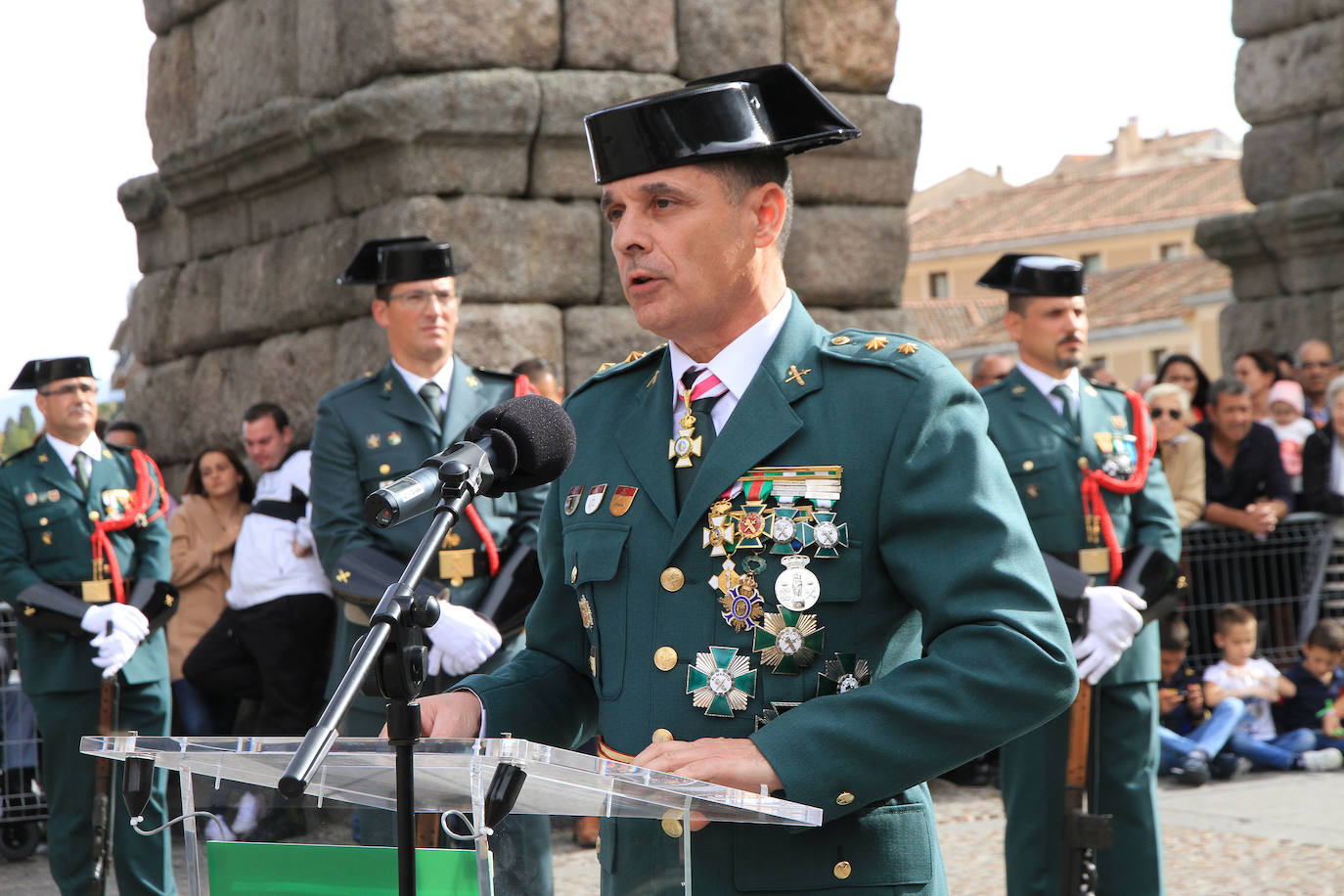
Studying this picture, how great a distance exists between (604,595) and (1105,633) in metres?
3.14

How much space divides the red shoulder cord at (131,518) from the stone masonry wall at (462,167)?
3.55ft

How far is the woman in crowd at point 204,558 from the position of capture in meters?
7.30

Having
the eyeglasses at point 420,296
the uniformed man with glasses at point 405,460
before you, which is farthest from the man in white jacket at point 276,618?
the eyeglasses at point 420,296

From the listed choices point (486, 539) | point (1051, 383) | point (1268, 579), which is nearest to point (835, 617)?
point (486, 539)

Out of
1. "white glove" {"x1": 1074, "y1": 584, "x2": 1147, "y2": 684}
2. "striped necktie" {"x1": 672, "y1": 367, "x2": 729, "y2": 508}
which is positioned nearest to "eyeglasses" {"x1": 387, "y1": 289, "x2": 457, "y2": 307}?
"white glove" {"x1": 1074, "y1": 584, "x2": 1147, "y2": 684}

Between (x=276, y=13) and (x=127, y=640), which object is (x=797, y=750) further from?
(x=276, y=13)

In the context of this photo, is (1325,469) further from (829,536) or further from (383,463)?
(829,536)

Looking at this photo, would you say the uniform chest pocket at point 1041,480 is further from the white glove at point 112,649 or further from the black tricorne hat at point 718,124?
the black tricorne hat at point 718,124

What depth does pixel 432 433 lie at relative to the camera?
5.61 m

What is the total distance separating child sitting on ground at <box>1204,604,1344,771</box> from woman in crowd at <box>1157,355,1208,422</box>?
4.76 feet

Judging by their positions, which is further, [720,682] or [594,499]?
[594,499]

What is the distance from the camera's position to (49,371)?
632 centimetres

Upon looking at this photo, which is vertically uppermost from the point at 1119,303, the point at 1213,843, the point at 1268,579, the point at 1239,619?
the point at 1119,303

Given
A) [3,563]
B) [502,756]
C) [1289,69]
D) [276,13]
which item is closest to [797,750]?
[502,756]
